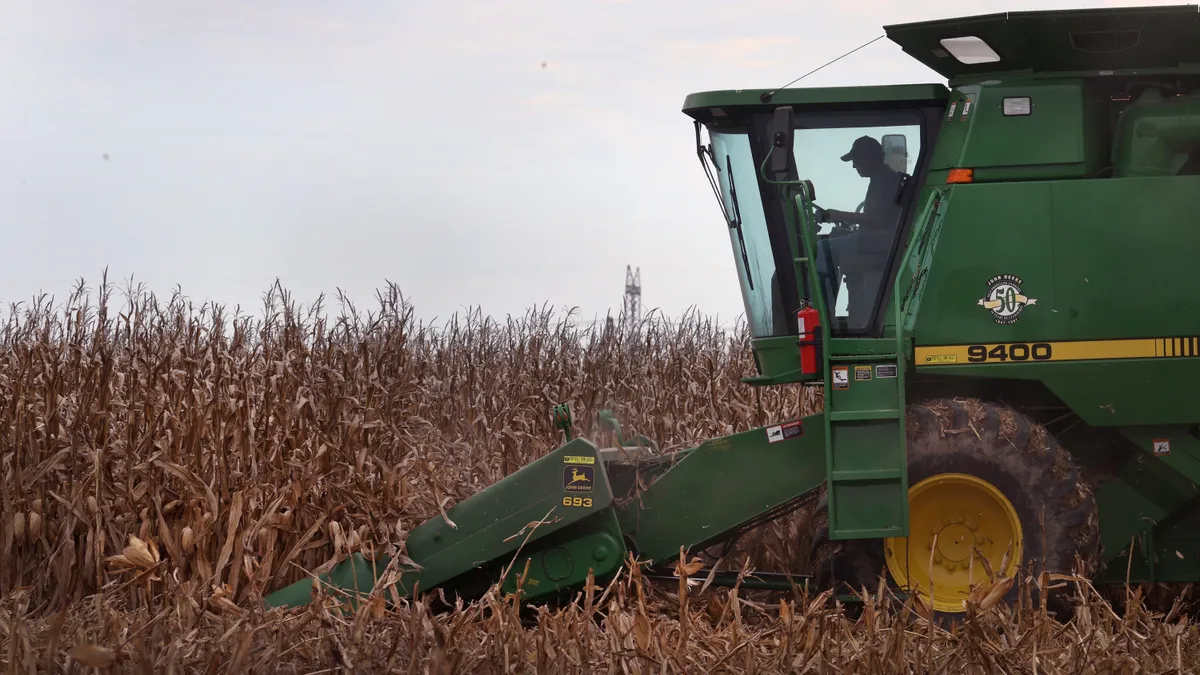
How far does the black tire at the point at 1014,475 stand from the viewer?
4.97 meters

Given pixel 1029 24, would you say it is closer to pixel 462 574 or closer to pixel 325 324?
pixel 462 574

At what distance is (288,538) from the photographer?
5.71 meters

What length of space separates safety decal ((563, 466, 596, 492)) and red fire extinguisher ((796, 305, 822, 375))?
3.56ft

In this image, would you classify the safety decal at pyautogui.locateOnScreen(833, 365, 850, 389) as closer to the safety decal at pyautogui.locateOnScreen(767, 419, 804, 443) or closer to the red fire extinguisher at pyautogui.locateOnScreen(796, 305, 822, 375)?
the red fire extinguisher at pyautogui.locateOnScreen(796, 305, 822, 375)

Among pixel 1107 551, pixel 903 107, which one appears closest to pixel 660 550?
pixel 1107 551

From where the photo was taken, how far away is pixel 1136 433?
17.6 ft

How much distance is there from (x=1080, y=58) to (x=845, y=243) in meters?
1.37

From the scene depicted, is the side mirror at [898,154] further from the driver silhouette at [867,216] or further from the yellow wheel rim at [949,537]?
the yellow wheel rim at [949,537]

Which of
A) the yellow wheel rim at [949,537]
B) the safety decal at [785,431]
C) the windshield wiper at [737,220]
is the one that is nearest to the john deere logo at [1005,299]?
the yellow wheel rim at [949,537]

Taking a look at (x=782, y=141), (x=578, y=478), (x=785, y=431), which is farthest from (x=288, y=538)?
(x=782, y=141)

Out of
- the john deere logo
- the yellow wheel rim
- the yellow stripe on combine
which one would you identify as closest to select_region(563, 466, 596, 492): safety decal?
the yellow wheel rim

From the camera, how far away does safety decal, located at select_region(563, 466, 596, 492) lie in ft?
17.1

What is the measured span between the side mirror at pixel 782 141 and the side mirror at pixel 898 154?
0.46 m

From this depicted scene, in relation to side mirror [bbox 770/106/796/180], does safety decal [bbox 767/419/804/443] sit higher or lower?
lower
